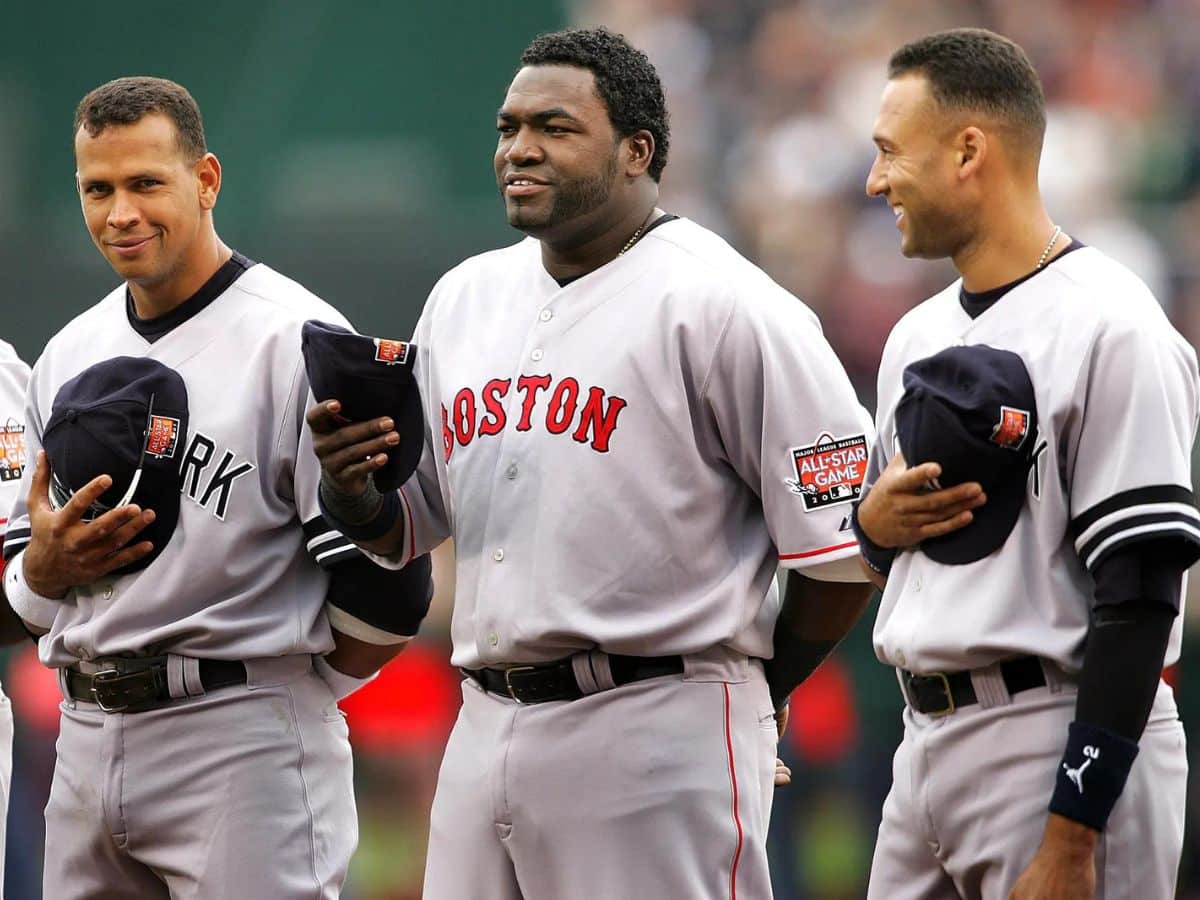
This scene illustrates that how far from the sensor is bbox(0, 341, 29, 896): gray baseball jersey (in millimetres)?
3629

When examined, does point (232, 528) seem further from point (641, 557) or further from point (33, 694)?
point (33, 694)

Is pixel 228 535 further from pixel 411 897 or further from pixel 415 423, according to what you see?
pixel 411 897

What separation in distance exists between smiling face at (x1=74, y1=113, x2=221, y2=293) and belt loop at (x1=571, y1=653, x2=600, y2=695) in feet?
3.41

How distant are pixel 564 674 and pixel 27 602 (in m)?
1.10

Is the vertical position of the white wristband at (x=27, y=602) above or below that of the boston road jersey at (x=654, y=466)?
below

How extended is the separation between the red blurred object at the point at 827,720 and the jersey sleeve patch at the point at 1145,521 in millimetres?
3194

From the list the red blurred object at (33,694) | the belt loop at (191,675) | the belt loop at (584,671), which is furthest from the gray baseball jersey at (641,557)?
the red blurred object at (33,694)

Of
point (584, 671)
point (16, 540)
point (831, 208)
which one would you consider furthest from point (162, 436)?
point (831, 208)

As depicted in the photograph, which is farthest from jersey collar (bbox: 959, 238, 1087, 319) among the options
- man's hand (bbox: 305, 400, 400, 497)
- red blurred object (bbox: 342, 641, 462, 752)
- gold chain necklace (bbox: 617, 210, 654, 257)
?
red blurred object (bbox: 342, 641, 462, 752)

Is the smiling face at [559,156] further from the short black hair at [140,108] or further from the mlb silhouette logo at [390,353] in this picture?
the short black hair at [140,108]

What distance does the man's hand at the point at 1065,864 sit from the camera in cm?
251

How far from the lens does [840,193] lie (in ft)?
25.4

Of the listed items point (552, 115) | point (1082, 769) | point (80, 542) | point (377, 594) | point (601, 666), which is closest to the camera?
point (1082, 769)

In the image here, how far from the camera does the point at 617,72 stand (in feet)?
9.96
